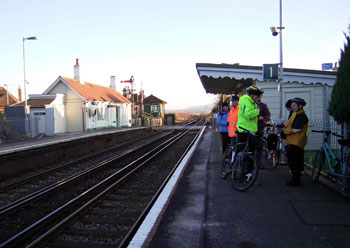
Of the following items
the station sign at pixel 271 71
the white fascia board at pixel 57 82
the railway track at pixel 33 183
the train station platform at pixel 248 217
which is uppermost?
the white fascia board at pixel 57 82

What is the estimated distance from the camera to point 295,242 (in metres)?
3.50

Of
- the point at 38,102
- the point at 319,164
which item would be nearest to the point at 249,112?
the point at 319,164

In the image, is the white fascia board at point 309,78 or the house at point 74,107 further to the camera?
the house at point 74,107

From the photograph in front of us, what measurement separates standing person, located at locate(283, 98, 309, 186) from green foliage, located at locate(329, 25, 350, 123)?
0.55m

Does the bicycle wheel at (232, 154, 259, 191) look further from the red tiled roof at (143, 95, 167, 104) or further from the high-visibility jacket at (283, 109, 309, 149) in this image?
the red tiled roof at (143, 95, 167, 104)

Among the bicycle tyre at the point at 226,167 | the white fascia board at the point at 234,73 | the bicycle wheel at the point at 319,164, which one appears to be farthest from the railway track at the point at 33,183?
the bicycle wheel at the point at 319,164

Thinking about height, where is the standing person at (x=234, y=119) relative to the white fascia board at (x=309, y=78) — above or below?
below

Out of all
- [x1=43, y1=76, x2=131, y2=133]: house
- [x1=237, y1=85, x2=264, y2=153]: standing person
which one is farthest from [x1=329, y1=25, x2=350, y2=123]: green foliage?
[x1=43, y1=76, x2=131, y2=133]: house

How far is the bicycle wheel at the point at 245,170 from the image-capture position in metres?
5.59

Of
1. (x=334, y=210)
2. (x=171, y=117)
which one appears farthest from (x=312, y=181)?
(x=171, y=117)

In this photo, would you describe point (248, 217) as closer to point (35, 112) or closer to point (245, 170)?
point (245, 170)

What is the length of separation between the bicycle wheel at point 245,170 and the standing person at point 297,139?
824 millimetres

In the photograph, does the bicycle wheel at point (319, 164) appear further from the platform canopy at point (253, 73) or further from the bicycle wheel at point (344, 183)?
the platform canopy at point (253, 73)

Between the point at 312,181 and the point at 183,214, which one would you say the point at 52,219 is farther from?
the point at 312,181
